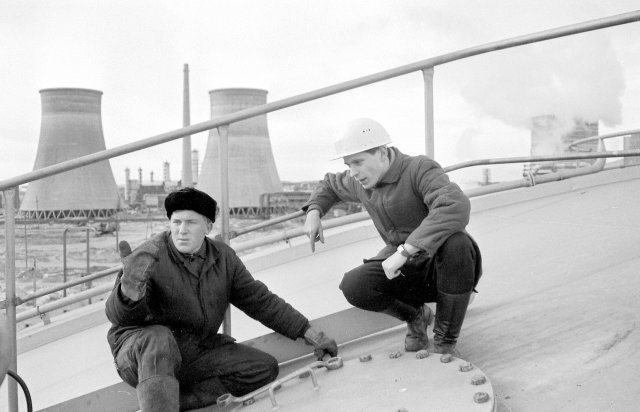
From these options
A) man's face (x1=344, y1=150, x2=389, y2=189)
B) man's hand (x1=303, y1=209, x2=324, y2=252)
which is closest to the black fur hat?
man's hand (x1=303, y1=209, x2=324, y2=252)

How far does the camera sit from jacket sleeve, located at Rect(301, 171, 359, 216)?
88.5 inches

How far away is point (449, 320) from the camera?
1914 millimetres

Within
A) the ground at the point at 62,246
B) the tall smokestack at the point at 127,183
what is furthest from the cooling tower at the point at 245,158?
the tall smokestack at the point at 127,183

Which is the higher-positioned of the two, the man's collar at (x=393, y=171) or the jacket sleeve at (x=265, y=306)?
the man's collar at (x=393, y=171)

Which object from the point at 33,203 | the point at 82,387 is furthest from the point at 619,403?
the point at 33,203

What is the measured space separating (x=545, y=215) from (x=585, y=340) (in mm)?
2184

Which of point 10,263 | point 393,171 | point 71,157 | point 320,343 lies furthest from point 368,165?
point 71,157

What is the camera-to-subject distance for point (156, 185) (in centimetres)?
2794

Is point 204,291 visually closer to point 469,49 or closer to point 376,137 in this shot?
point 376,137

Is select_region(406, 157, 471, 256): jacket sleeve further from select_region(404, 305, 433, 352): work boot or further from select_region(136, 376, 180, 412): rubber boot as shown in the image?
select_region(136, 376, 180, 412): rubber boot

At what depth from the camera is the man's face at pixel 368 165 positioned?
200cm

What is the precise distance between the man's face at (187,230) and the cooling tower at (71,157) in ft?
46.1

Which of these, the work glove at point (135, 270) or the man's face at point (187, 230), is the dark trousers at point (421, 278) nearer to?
the man's face at point (187, 230)

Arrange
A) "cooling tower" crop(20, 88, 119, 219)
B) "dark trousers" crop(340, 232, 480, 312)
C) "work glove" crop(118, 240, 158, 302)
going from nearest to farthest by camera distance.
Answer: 1. "work glove" crop(118, 240, 158, 302)
2. "dark trousers" crop(340, 232, 480, 312)
3. "cooling tower" crop(20, 88, 119, 219)
